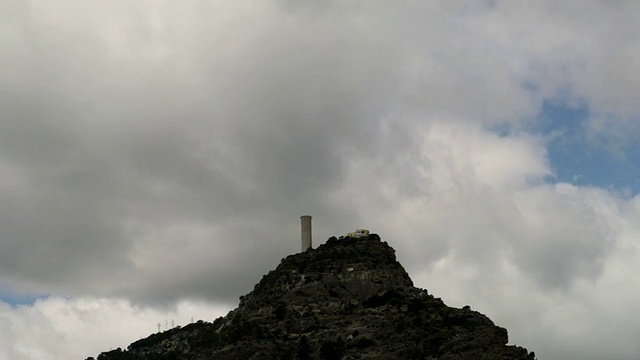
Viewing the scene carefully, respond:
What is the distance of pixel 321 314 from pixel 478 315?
1523 inches

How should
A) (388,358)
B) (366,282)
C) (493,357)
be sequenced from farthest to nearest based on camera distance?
1. (366,282)
2. (388,358)
3. (493,357)

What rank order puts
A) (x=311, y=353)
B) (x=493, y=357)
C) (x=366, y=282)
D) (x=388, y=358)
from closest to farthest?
1. (x=493, y=357)
2. (x=388, y=358)
3. (x=311, y=353)
4. (x=366, y=282)

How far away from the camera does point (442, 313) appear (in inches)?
7215

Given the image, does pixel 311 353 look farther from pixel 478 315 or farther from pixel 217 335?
pixel 478 315

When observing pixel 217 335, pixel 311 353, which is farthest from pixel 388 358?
pixel 217 335

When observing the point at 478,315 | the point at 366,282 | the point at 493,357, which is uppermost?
the point at 366,282

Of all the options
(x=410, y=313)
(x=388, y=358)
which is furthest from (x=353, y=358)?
(x=410, y=313)

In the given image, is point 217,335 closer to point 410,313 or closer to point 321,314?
point 321,314

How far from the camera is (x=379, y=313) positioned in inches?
7416

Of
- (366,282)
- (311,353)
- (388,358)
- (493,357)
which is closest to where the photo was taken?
(493,357)

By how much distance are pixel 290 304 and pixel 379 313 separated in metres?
23.5

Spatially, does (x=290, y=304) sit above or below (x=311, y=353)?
above

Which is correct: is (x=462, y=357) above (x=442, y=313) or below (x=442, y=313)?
below

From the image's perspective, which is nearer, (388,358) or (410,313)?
(388,358)
